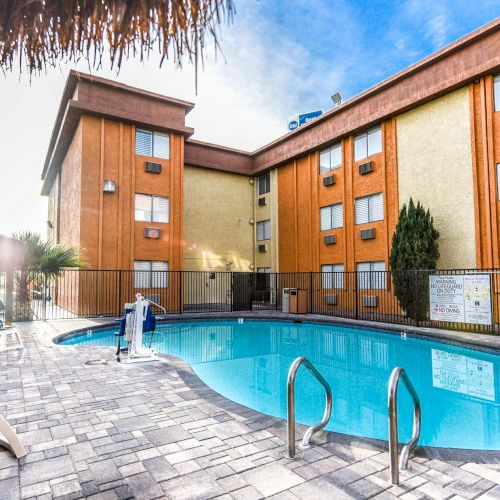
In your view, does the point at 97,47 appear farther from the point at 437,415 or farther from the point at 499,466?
the point at 437,415

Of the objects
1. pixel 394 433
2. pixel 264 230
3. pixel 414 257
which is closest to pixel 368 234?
pixel 414 257

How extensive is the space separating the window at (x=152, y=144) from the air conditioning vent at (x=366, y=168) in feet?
28.9

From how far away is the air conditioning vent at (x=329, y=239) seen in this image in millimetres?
17392

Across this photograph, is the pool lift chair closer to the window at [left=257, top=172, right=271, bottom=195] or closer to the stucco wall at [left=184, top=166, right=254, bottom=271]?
the stucco wall at [left=184, top=166, right=254, bottom=271]

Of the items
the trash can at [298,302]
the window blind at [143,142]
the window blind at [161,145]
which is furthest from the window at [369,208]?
the window blind at [143,142]

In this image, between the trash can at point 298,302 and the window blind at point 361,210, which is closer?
the trash can at point 298,302

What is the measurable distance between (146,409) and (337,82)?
66.0 feet

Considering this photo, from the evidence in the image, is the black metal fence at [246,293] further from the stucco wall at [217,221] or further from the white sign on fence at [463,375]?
the white sign on fence at [463,375]

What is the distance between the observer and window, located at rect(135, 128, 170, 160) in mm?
16891

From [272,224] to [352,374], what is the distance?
1420 centimetres

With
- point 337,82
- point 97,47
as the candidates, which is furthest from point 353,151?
point 97,47

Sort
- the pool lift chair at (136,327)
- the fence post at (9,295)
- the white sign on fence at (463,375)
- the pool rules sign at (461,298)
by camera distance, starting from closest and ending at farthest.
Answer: the white sign on fence at (463,375)
the pool lift chair at (136,327)
the pool rules sign at (461,298)
the fence post at (9,295)

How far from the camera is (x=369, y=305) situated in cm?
Result: 1526

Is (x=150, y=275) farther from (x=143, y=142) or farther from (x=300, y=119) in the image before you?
(x=300, y=119)
